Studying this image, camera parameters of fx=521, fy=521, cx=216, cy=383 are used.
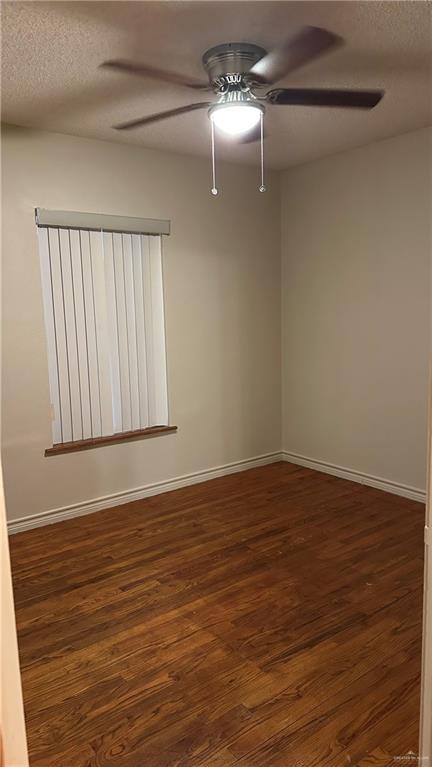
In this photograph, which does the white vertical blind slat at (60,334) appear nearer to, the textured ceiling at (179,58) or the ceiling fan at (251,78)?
the textured ceiling at (179,58)

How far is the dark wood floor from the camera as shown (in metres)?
1.72

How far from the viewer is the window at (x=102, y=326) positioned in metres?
3.38

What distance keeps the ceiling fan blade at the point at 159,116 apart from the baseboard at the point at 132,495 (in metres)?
2.42

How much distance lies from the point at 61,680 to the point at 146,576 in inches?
31.2

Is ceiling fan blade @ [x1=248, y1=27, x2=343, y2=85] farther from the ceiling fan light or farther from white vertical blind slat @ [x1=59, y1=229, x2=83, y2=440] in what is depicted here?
white vertical blind slat @ [x1=59, y1=229, x2=83, y2=440]

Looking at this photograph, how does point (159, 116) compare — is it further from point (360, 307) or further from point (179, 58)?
point (360, 307)

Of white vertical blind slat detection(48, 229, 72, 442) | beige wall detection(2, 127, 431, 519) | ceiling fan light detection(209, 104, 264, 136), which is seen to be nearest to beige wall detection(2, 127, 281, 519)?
beige wall detection(2, 127, 431, 519)

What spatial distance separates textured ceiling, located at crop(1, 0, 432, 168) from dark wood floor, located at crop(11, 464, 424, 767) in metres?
2.44

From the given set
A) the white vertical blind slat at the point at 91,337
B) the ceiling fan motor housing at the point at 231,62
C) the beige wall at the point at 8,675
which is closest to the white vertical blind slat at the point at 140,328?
the white vertical blind slat at the point at 91,337

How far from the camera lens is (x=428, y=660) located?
1.19m

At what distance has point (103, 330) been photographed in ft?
11.8

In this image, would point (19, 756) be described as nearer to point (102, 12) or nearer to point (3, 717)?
point (3, 717)

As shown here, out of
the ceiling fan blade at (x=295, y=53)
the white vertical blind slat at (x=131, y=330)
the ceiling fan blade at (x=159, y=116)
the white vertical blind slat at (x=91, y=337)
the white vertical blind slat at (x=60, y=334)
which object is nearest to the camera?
the ceiling fan blade at (x=295, y=53)

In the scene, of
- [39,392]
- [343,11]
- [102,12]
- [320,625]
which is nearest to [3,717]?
[320,625]
